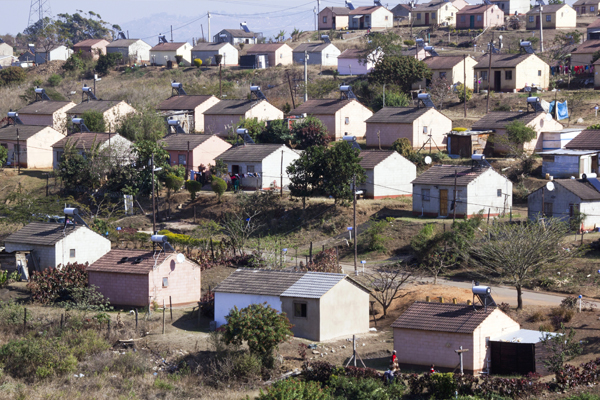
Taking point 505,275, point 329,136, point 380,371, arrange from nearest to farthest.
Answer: point 380,371 < point 505,275 < point 329,136

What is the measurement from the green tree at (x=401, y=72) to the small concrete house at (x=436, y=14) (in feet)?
118

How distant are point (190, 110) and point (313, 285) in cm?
4257

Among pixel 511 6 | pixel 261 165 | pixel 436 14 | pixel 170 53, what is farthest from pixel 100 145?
pixel 511 6

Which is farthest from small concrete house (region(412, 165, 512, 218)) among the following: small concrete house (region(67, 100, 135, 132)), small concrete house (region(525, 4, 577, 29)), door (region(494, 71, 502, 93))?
Answer: small concrete house (region(525, 4, 577, 29))

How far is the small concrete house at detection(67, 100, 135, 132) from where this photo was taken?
74.3 meters

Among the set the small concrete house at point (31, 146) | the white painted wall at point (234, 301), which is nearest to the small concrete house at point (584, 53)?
the small concrete house at point (31, 146)

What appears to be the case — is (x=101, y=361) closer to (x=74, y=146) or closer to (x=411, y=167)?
(x=411, y=167)

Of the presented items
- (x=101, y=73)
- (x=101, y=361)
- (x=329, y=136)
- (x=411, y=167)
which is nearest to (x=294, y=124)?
(x=329, y=136)

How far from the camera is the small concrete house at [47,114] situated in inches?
3027

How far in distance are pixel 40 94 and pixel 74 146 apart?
22.1 m

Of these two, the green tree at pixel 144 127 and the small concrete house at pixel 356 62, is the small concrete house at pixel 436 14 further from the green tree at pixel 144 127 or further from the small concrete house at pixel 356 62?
the green tree at pixel 144 127

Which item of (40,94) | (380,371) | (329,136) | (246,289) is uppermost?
(40,94)

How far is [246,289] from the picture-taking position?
34.5 meters

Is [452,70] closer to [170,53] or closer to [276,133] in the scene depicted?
[276,133]
